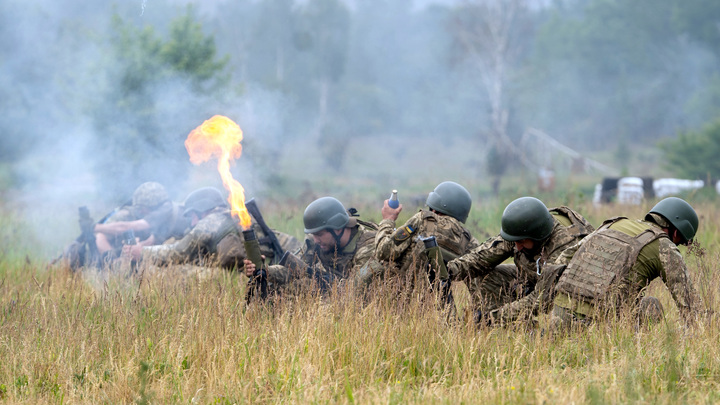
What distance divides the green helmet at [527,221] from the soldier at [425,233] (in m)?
0.71

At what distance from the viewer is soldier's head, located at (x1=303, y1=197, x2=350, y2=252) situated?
6.46 metres

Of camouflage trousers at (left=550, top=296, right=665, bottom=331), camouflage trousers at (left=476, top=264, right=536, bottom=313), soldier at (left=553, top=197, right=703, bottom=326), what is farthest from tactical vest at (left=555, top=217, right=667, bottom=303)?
camouflage trousers at (left=476, top=264, right=536, bottom=313)

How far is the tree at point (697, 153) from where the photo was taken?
27.6m

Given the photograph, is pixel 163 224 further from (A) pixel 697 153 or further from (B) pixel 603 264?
(A) pixel 697 153

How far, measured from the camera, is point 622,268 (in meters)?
5.13

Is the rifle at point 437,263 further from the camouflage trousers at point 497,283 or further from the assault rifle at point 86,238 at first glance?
the assault rifle at point 86,238

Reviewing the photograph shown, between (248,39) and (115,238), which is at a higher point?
(248,39)

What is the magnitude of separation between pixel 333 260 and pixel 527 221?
1814 millimetres

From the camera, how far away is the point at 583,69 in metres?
44.7

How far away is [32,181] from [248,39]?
30.9 m

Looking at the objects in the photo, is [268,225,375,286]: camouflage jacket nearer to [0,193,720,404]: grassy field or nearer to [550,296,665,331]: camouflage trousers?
[0,193,720,404]: grassy field

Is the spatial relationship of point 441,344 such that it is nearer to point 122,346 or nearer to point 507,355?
point 507,355

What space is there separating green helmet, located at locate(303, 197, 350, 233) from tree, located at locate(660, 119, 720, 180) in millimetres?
23547

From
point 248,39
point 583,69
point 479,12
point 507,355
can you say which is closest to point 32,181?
point 507,355
